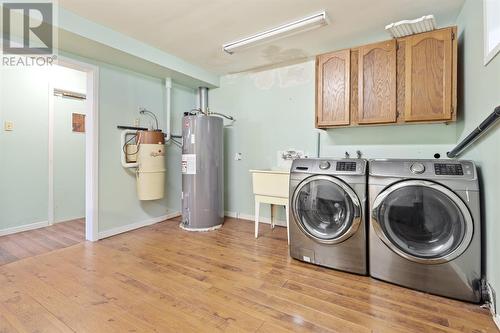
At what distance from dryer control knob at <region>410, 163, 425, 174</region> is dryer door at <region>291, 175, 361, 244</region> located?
1.49 feet

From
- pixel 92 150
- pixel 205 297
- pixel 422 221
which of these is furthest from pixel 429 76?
pixel 92 150

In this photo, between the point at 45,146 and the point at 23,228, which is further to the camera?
the point at 45,146

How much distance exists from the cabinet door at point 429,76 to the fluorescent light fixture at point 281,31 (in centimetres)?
86

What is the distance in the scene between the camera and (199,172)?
3322 millimetres

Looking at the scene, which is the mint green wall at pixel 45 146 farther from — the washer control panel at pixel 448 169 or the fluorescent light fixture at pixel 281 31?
the washer control panel at pixel 448 169

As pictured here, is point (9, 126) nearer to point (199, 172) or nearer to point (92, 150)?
point (92, 150)

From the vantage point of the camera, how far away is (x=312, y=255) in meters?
2.23

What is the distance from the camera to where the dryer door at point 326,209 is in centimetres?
205

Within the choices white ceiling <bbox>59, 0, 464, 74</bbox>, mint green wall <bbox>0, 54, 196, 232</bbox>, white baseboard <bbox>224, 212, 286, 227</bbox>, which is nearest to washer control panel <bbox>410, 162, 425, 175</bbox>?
white ceiling <bbox>59, 0, 464, 74</bbox>

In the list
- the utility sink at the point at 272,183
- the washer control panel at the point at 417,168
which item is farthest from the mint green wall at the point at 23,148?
the washer control panel at the point at 417,168

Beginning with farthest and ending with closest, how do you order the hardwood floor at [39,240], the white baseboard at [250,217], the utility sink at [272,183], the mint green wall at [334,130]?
the white baseboard at [250,217]
the utility sink at [272,183]
the hardwood floor at [39,240]
the mint green wall at [334,130]

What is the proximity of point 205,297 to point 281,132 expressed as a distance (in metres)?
2.39

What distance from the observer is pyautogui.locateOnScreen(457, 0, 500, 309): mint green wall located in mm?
1449

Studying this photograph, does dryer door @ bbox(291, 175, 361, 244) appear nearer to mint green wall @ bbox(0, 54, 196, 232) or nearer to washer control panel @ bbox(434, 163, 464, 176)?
washer control panel @ bbox(434, 163, 464, 176)
